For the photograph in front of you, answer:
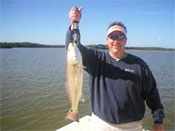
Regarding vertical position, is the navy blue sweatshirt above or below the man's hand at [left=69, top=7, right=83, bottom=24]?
below

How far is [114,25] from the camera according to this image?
3.13 metres

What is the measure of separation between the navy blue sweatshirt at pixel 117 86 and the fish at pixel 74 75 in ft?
1.71

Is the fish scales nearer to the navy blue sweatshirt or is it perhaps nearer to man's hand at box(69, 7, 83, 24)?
man's hand at box(69, 7, 83, 24)

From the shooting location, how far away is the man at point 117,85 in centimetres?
293

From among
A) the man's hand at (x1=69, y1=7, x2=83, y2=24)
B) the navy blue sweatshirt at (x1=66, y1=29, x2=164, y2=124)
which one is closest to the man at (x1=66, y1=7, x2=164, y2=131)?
the navy blue sweatshirt at (x1=66, y1=29, x2=164, y2=124)

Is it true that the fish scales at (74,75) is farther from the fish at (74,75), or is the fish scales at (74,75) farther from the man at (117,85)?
the man at (117,85)

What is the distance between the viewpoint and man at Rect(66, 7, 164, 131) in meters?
2.93

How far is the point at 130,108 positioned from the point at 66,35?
1.26 metres

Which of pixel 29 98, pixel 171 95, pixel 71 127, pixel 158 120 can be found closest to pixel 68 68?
pixel 158 120

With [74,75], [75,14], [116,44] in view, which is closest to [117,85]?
[116,44]

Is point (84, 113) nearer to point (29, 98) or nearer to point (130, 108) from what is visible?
point (29, 98)

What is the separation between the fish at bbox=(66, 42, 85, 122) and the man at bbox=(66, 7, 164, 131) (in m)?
0.53

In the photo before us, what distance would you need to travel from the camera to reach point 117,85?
2.92 metres

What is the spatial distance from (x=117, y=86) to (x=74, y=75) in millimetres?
792
